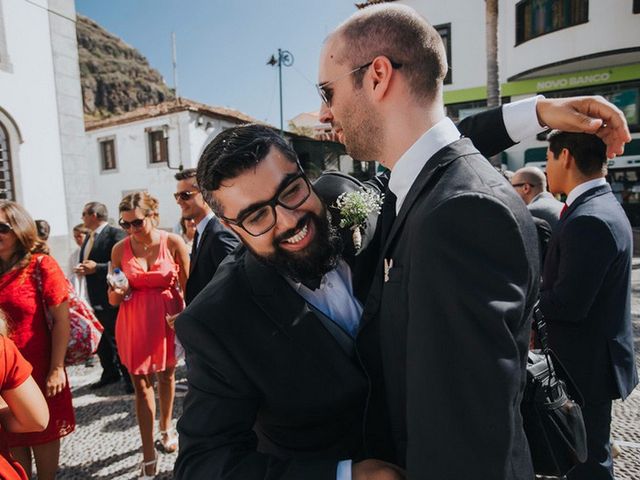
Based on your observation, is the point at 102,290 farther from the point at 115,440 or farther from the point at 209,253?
the point at 209,253

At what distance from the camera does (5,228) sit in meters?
3.04

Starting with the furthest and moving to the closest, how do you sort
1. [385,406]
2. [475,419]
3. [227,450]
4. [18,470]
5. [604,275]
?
[604,275]
[18,470]
[385,406]
[227,450]
[475,419]

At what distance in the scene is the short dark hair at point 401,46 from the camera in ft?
4.51

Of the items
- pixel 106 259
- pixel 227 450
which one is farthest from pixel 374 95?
pixel 106 259

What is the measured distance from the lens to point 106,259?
5.57m

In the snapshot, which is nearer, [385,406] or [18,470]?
[385,406]

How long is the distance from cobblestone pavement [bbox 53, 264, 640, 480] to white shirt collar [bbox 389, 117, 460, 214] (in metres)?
3.37

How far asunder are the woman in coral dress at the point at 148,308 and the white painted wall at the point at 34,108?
7862 millimetres

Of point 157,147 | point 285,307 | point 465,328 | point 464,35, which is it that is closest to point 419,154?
point 465,328

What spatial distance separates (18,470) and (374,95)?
7.64 ft

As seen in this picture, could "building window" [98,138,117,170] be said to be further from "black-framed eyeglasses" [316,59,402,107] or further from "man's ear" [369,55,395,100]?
"man's ear" [369,55,395,100]

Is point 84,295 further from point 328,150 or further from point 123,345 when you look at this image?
point 328,150

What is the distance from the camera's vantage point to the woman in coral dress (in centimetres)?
362

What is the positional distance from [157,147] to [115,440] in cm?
2222
